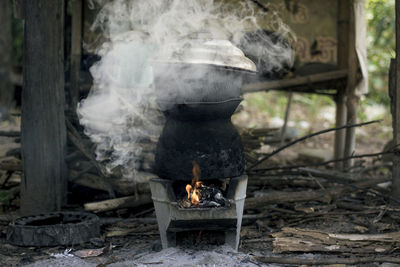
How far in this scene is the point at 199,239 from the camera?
13.5 ft

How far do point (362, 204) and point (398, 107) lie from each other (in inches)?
47.8

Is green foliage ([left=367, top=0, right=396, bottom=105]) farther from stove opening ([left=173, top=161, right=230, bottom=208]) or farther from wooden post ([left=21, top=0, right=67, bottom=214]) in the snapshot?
stove opening ([left=173, top=161, right=230, bottom=208])

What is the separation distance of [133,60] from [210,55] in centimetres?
230

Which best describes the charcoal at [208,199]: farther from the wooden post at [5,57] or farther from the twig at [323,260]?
the wooden post at [5,57]

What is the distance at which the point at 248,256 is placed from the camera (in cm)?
387

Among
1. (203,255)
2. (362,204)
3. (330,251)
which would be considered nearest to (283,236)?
(330,251)

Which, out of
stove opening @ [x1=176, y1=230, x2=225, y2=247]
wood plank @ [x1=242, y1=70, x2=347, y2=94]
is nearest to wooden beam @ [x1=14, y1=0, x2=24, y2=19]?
stove opening @ [x1=176, y1=230, x2=225, y2=247]

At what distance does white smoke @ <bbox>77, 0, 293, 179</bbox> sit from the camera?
208 inches

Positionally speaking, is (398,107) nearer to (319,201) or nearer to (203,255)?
(319,201)

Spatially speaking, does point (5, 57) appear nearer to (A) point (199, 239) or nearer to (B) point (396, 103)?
(A) point (199, 239)

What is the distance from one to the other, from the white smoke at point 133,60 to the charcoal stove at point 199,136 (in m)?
1.14

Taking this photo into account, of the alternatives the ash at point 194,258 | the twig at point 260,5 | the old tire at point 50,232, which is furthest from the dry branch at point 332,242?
the twig at point 260,5

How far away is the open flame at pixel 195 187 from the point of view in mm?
3943

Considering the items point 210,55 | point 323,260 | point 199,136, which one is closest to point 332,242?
point 323,260
